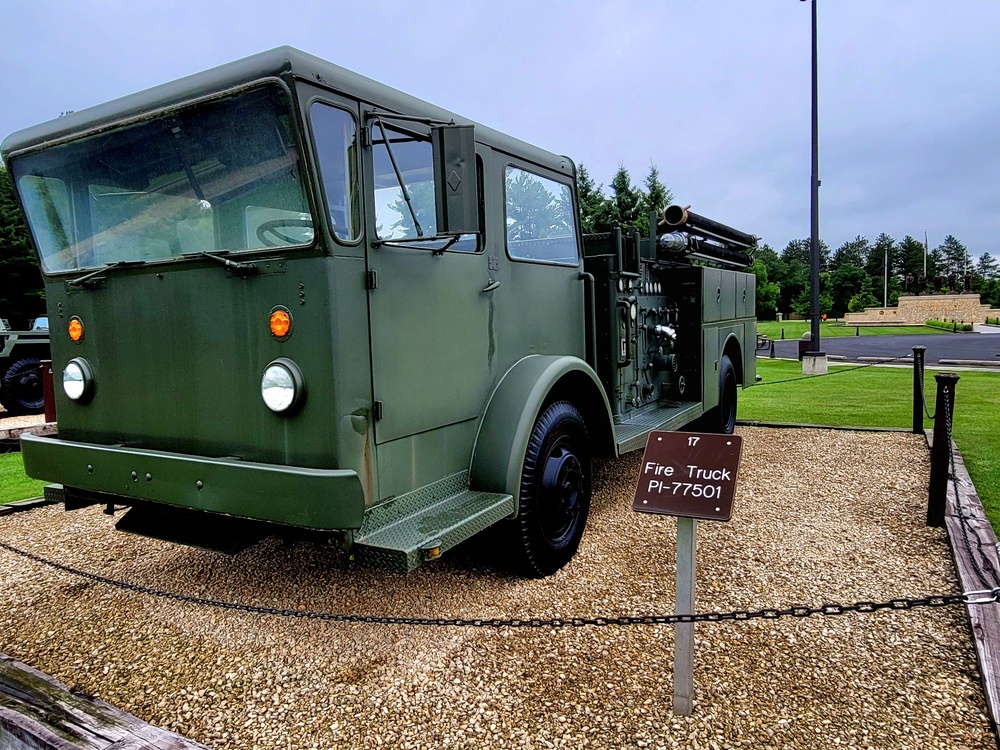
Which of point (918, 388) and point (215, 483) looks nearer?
point (215, 483)

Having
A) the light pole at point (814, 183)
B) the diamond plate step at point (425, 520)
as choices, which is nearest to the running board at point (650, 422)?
the diamond plate step at point (425, 520)

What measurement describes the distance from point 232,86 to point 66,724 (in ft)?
7.34

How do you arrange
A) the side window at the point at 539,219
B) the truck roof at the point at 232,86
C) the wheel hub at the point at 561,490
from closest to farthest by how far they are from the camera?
the truck roof at the point at 232,86
the wheel hub at the point at 561,490
the side window at the point at 539,219

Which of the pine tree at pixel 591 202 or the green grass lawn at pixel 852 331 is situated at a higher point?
the pine tree at pixel 591 202

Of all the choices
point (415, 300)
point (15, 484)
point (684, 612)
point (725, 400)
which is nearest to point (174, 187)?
point (415, 300)

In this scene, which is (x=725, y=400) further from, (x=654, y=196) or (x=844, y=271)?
(x=844, y=271)

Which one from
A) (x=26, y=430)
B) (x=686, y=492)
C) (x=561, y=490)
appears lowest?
(x=26, y=430)

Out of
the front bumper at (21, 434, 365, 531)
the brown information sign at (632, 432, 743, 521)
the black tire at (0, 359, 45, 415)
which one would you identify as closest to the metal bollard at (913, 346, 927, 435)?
the brown information sign at (632, 432, 743, 521)

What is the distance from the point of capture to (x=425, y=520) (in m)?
2.90

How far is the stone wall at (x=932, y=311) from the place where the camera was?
4725 cm

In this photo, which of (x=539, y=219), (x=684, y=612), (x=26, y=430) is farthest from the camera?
(x=26, y=430)

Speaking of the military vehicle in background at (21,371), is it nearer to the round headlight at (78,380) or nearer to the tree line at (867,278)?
the round headlight at (78,380)

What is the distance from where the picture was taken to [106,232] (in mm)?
3158

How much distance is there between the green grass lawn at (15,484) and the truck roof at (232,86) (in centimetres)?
354
